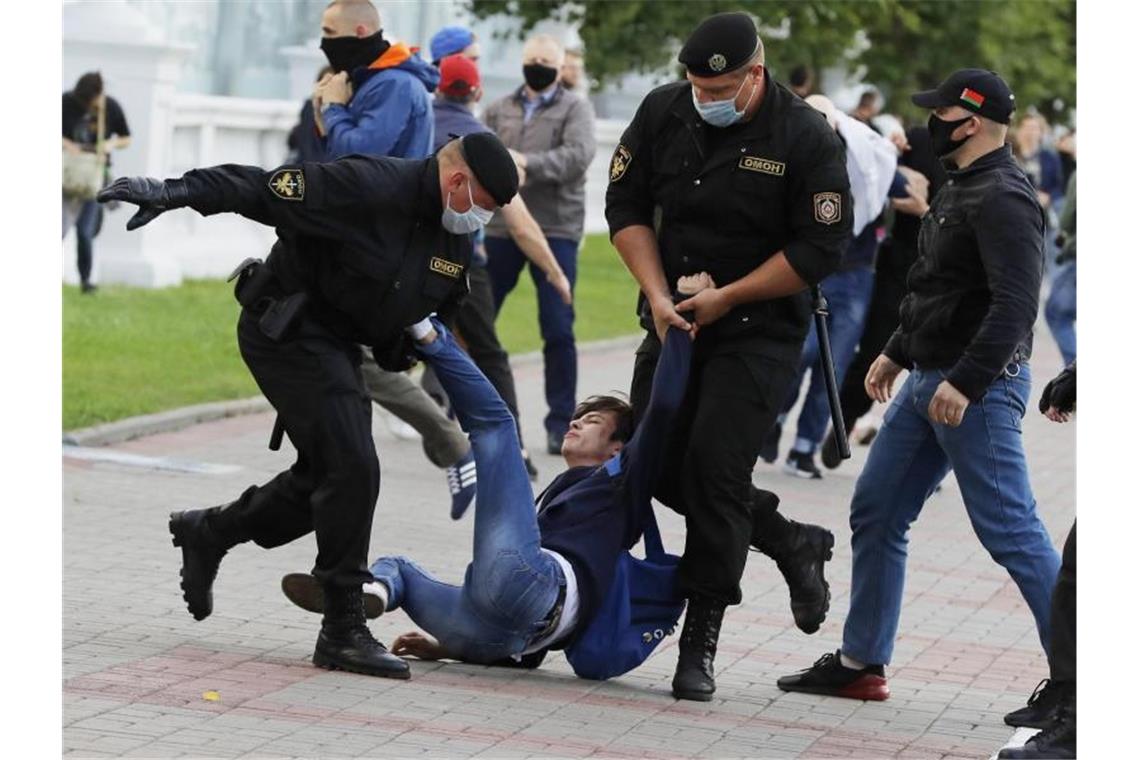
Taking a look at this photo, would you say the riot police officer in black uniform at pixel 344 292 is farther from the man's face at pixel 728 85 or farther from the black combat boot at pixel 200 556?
the man's face at pixel 728 85

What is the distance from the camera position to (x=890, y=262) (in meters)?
11.6

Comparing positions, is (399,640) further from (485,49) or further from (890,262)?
(485,49)

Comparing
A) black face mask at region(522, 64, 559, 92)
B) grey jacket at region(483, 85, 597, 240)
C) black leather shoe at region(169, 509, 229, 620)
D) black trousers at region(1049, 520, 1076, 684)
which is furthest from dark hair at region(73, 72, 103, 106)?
black trousers at region(1049, 520, 1076, 684)

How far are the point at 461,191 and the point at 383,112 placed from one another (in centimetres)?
260

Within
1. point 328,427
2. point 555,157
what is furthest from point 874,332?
point 328,427

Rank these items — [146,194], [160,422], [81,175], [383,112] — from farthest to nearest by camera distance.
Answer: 1. [81,175]
2. [160,422]
3. [383,112]
4. [146,194]

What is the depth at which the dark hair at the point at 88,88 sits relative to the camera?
58.9 feet

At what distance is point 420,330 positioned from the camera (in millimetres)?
6555

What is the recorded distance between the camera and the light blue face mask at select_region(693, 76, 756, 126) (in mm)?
6586

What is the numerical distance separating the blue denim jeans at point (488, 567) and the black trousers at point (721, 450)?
42 cm

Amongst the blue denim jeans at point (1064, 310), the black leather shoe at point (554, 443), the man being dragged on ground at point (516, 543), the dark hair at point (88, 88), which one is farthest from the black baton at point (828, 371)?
the dark hair at point (88, 88)

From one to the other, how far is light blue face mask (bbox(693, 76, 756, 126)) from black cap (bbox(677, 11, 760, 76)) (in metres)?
0.08

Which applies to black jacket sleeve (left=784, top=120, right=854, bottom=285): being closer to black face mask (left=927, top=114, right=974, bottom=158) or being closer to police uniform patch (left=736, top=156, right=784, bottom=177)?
police uniform patch (left=736, top=156, right=784, bottom=177)

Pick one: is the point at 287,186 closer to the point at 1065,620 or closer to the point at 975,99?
the point at 975,99
